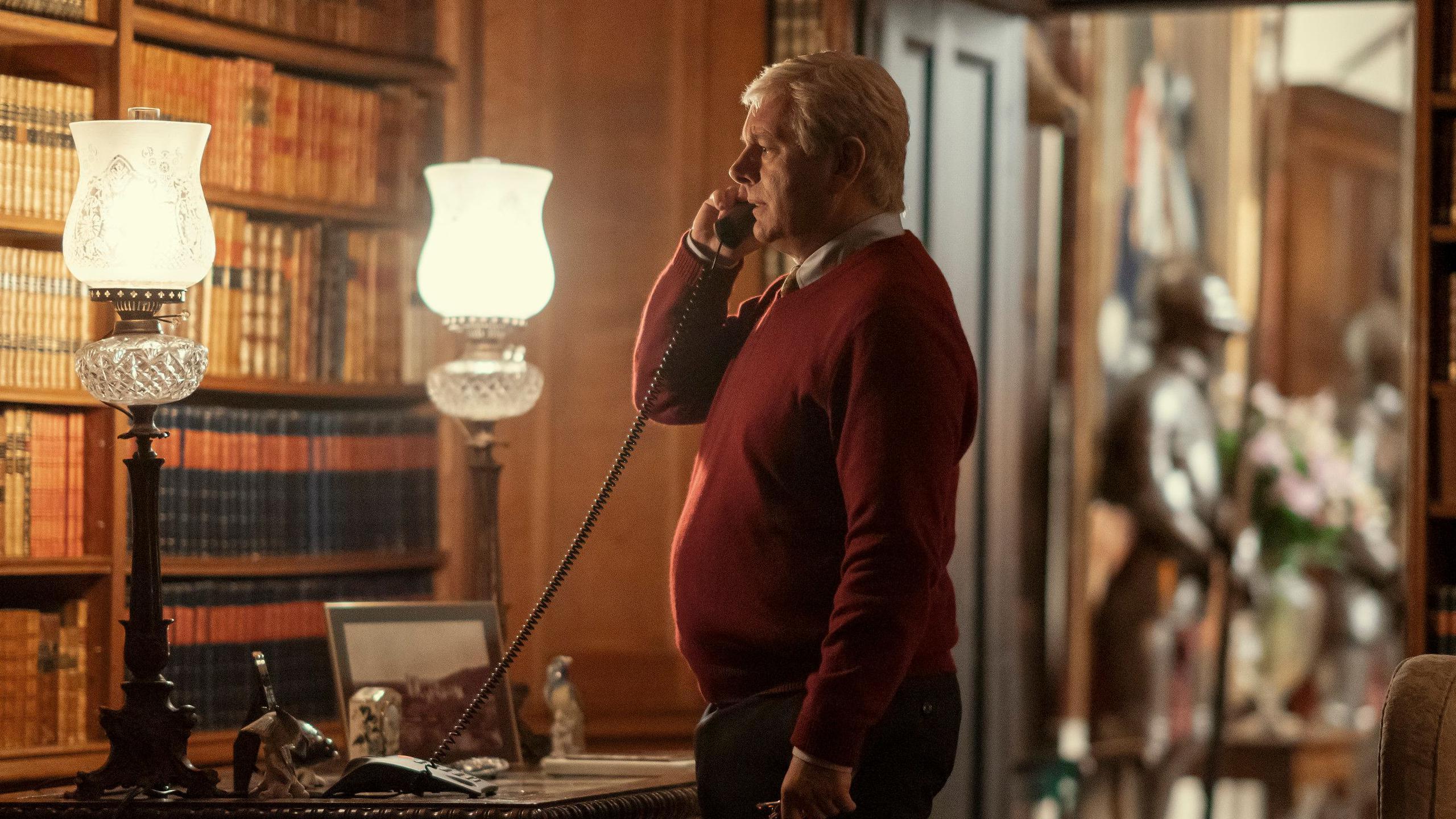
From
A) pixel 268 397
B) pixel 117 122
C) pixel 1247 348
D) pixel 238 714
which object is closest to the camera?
pixel 117 122

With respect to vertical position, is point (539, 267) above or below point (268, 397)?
above

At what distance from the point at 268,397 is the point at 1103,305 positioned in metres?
3.44

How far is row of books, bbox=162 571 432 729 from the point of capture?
11.1 ft

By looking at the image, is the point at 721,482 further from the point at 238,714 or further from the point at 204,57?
the point at 204,57

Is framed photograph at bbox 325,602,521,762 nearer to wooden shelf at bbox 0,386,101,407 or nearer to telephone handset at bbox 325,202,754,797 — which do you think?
telephone handset at bbox 325,202,754,797

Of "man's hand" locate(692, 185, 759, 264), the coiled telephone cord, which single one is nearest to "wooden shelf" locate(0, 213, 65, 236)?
the coiled telephone cord

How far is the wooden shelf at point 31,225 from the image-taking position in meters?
3.10

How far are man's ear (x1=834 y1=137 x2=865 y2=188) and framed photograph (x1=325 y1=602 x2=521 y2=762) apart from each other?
1223 millimetres

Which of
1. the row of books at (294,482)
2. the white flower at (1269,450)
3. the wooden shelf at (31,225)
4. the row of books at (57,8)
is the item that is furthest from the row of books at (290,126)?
the white flower at (1269,450)

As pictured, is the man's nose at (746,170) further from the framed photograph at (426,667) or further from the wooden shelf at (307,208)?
the wooden shelf at (307,208)

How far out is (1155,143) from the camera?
6.52 meters

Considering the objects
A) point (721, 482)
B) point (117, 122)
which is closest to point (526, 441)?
point (117, 122)

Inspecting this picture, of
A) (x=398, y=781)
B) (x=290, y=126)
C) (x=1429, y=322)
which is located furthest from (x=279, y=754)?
(x=1429, y=322)

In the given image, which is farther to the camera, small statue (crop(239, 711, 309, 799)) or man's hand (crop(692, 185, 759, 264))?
small statue (crop(239, 711, 309, 799))
